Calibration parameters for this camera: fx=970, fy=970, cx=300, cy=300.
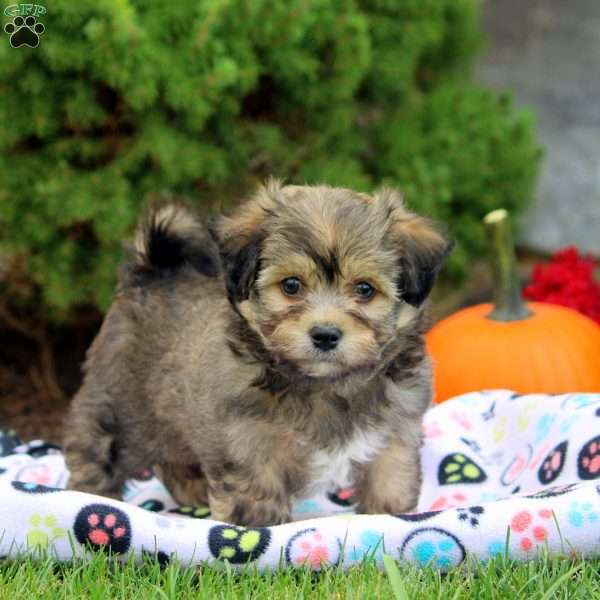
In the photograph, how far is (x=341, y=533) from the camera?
3154mm

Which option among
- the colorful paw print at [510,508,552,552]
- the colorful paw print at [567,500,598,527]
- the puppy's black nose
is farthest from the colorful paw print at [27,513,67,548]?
the colorful paw print at [567,500,598,527]

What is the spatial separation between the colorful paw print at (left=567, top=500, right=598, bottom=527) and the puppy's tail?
5.14 ft

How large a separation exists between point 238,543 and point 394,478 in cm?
72

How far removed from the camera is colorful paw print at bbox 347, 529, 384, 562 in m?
3.11

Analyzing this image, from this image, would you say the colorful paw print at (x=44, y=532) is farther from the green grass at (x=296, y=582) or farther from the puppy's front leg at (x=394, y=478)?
the puppy's front leg at (x=394, y=478)

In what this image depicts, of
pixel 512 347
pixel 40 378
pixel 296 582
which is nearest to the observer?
pixel 296 582

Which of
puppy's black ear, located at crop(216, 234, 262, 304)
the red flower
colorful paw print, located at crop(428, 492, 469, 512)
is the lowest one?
colorful paw print, located at crop(428, 492, 469, 512)

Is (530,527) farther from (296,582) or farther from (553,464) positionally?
(553,464)

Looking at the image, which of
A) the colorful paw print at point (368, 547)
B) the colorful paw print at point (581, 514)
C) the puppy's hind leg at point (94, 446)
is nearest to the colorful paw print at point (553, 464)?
the colorful paw print at point (581, 514)

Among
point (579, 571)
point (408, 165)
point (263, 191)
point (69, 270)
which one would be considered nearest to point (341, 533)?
point (579, 571)

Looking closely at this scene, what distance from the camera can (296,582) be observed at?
3098 millimetres

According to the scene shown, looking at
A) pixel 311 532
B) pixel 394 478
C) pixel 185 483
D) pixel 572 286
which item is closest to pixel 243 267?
pixel 311 532

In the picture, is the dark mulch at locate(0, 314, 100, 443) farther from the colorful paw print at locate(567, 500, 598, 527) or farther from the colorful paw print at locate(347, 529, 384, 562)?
the colorful paw print at locate(567, 500, 598, 527)

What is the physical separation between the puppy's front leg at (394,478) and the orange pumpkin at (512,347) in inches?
57.4
